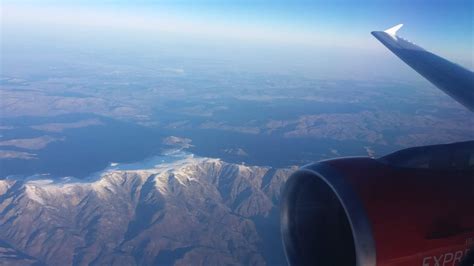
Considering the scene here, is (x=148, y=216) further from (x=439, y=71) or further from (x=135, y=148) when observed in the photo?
(x=439, y=71)

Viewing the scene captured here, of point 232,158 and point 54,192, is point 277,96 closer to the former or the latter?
point 232,158

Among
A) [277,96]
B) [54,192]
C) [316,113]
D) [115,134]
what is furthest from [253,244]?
[277,96]

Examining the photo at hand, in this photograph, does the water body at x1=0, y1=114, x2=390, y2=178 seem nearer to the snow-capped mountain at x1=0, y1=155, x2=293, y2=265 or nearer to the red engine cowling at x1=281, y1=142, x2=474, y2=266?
the snow-capped mountain at x1=0, y1=155, x2=293, y2=265

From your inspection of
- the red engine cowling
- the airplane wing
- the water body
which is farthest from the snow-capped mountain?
the red engine cowling

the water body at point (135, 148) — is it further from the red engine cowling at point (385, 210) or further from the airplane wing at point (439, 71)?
the red engine cowling at point (385, 210)

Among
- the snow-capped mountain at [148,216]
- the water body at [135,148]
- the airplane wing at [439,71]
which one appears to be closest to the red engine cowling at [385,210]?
the airplane wing at [439,71]

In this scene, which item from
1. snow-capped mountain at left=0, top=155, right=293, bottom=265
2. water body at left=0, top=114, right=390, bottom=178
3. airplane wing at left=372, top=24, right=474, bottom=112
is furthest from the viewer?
water body at left=0, top=114, right=390, bottom=178
